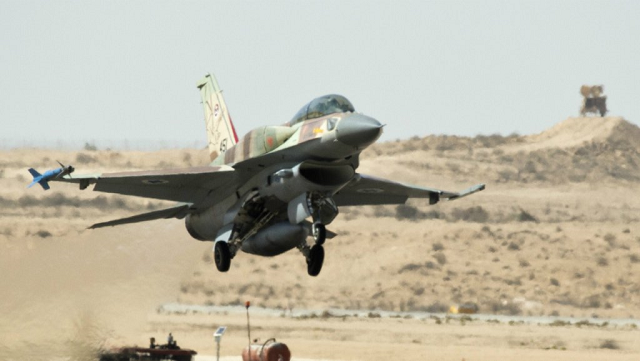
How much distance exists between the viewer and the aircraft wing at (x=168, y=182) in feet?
113

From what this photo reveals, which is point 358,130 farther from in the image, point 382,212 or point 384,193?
point 382,212

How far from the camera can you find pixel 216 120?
41219 millimetres

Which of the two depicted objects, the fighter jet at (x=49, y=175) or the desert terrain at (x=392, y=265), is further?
the desert terrain at (x=392, y=265)

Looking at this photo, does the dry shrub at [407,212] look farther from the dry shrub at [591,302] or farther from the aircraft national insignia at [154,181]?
the aircraft national insignia at [154,181]

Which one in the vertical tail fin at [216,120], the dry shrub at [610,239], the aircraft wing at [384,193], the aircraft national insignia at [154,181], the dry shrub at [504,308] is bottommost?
the dry shrub at [504,308]

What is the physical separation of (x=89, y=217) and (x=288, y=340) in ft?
107

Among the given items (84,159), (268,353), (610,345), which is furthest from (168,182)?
(84,159)

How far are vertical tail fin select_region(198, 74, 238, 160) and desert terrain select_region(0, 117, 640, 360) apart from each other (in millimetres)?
2877

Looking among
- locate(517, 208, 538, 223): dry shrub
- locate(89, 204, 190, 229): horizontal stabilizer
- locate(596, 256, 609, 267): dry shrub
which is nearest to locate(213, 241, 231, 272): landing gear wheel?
locate(89, 204, 190, 229): horizontal stabilizer

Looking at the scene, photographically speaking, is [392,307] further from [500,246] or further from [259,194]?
[259,194]

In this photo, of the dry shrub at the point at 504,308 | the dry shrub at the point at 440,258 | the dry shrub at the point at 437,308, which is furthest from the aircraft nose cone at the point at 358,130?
the dry shrub at the point at 440,258

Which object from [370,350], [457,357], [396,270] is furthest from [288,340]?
[396,270]

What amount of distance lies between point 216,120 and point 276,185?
31.3 ft

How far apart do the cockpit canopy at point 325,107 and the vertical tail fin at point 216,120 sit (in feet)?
26.9
